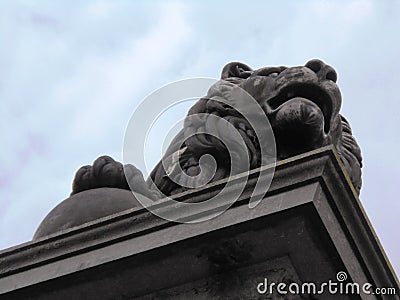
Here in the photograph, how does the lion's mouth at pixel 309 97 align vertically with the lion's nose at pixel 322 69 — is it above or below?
below

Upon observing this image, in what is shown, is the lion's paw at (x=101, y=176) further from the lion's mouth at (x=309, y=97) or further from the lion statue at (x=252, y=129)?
the lion's mouth at (x=309, y=97)

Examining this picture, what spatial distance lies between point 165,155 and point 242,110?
56 cm

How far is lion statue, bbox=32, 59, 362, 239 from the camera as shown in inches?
191

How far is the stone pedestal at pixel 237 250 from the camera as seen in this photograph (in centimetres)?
406

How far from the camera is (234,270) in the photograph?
13.8 ft

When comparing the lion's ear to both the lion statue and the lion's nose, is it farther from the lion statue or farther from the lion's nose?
the lion's nose

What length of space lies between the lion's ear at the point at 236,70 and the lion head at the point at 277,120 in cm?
26

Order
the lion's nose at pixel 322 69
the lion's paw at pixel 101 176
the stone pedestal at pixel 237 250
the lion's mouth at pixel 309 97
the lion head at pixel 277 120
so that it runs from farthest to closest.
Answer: the lion's paw at pixel 101 176, the lion's nose at pixel 322 69, the lion's mouth at pixel 309 97, the lion head at pixel 277 120, the stone pedestal at pixel 237 250

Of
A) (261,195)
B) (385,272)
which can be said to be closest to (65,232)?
(261,195)

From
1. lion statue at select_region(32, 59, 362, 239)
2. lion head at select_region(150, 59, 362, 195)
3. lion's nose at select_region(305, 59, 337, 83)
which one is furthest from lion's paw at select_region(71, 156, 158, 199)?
lion's nose at select_region(305, 59, 337, 83)

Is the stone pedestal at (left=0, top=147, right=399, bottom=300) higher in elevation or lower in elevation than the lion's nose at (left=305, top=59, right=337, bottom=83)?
lower

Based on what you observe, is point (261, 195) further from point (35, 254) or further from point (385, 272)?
point (35, 254)

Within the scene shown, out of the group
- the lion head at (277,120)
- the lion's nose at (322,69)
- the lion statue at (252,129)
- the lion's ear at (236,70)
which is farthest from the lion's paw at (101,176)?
the lion's nose at (322,69)

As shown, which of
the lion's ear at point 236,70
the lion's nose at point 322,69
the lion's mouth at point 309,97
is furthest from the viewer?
the lion's ear at point 236,70
